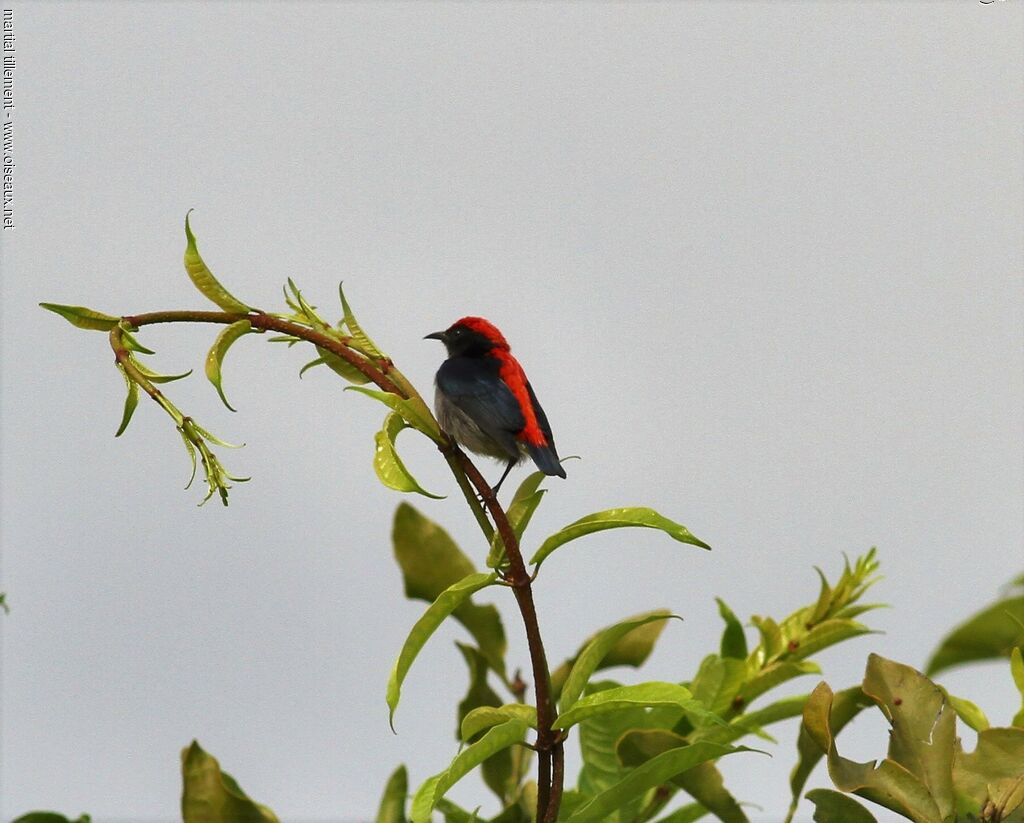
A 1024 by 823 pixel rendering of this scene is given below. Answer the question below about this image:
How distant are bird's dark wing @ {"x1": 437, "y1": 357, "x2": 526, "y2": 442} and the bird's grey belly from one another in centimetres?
4

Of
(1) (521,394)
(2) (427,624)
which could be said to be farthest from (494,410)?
(2) (427,624)

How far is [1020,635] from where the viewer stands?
343 cm

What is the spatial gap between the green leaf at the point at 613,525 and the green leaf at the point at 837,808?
2.13ft

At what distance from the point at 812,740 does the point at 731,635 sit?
1.39 feet

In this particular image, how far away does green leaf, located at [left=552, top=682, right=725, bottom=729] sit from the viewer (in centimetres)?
247

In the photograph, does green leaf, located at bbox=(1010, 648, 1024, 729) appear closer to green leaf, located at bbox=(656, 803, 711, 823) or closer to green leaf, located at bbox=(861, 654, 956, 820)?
green leaf, located at bbox=(861, 654, 956, 820)

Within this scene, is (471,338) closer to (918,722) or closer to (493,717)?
(493,717)

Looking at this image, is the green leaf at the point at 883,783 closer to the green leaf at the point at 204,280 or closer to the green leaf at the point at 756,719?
the green leaf at the point at 756,719

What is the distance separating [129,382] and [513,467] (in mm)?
2223

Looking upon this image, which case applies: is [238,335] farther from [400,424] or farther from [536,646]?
[536,646]

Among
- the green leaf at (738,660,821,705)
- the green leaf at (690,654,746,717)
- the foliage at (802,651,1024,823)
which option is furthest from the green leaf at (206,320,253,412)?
the green leaf at (738,660,821,705)

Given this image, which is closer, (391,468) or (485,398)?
(391,468)

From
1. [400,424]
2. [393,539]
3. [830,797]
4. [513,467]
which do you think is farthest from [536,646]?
[513,467]

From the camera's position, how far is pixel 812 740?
2.98 m
